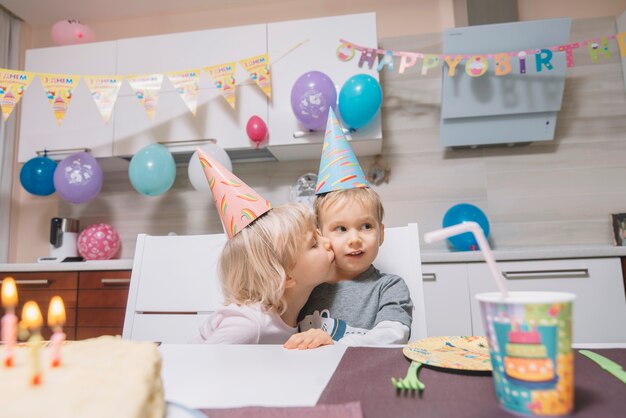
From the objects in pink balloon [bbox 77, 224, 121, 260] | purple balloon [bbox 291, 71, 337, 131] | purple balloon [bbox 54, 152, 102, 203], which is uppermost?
purple balloon [bbox 291, 71, 337, 131]

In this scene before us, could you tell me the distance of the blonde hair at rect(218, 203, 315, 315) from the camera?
987mm

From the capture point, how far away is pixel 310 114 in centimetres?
210

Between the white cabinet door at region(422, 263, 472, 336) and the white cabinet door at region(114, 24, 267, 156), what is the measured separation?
46.7 inches

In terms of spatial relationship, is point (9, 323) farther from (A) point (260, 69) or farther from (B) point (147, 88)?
(B) point (147, 88)

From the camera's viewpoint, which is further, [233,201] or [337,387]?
[233,201]

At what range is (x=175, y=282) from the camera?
1267 millimetres

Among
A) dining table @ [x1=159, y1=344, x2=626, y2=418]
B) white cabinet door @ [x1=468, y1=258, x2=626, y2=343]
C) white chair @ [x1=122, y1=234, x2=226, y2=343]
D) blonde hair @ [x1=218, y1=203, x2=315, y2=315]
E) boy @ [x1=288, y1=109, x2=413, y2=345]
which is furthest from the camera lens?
white cabinet door @ [x1=468, y1=258, x2=626, y2=343]

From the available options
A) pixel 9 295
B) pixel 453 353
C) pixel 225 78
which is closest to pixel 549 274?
pixel 453 353

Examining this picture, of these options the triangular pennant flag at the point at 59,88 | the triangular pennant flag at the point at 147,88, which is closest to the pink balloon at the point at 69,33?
the triangular pennant flag at the point at 59,88

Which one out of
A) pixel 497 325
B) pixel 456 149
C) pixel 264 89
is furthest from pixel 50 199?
pixel 497 325

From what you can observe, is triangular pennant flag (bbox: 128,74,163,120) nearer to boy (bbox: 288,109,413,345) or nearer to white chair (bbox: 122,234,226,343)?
white chair (bbox: 122,234,226,343)

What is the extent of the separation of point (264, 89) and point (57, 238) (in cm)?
155

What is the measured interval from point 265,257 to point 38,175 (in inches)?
81.5

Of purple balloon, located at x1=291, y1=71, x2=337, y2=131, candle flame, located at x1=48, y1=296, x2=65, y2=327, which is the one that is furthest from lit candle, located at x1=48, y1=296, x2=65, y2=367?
purple balloon, located at x1=291, y1=71, x2=337, y2=131
